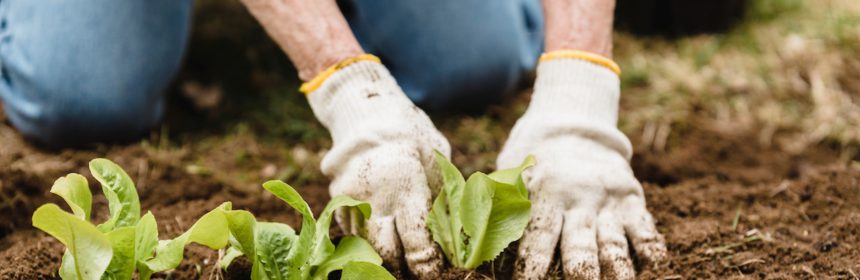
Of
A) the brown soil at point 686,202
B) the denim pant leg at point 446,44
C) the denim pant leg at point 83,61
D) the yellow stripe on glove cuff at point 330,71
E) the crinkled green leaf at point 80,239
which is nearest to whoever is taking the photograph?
the crinkled green leaf at point 80,239

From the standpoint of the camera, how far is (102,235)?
1.04m

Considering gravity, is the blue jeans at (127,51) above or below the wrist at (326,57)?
below

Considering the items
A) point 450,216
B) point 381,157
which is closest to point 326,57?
point 381,157

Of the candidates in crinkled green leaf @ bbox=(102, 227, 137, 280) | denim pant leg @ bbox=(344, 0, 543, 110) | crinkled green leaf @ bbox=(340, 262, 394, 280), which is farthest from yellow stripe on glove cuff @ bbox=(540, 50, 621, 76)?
crinkled green leaf @ bbox=(102, 227, 137, 280)

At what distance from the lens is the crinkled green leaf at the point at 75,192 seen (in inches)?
45.1

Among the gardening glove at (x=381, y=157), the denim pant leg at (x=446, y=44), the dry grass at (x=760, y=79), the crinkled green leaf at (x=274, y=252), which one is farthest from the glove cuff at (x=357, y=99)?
the dry grass at (x=760, y=79)

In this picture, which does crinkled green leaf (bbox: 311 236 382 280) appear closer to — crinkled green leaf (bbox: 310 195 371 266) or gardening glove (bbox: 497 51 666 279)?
crinkled green leaf (bbox: 310 195 371 266)

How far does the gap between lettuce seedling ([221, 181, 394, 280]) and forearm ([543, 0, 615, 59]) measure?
56 centimetres

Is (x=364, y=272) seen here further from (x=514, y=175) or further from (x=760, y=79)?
(x=760, y=79)

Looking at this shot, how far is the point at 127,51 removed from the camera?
198 centimetres

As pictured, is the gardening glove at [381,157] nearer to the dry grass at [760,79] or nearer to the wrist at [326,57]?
the wrist at [326,57]

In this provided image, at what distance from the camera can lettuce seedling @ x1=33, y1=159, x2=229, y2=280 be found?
104 cm

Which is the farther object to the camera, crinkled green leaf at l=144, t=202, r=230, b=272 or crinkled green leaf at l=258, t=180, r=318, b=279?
crinkled green leaf at l=258, t=180, r=318, b=279

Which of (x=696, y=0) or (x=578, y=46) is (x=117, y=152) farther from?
(x=696, y=0)
